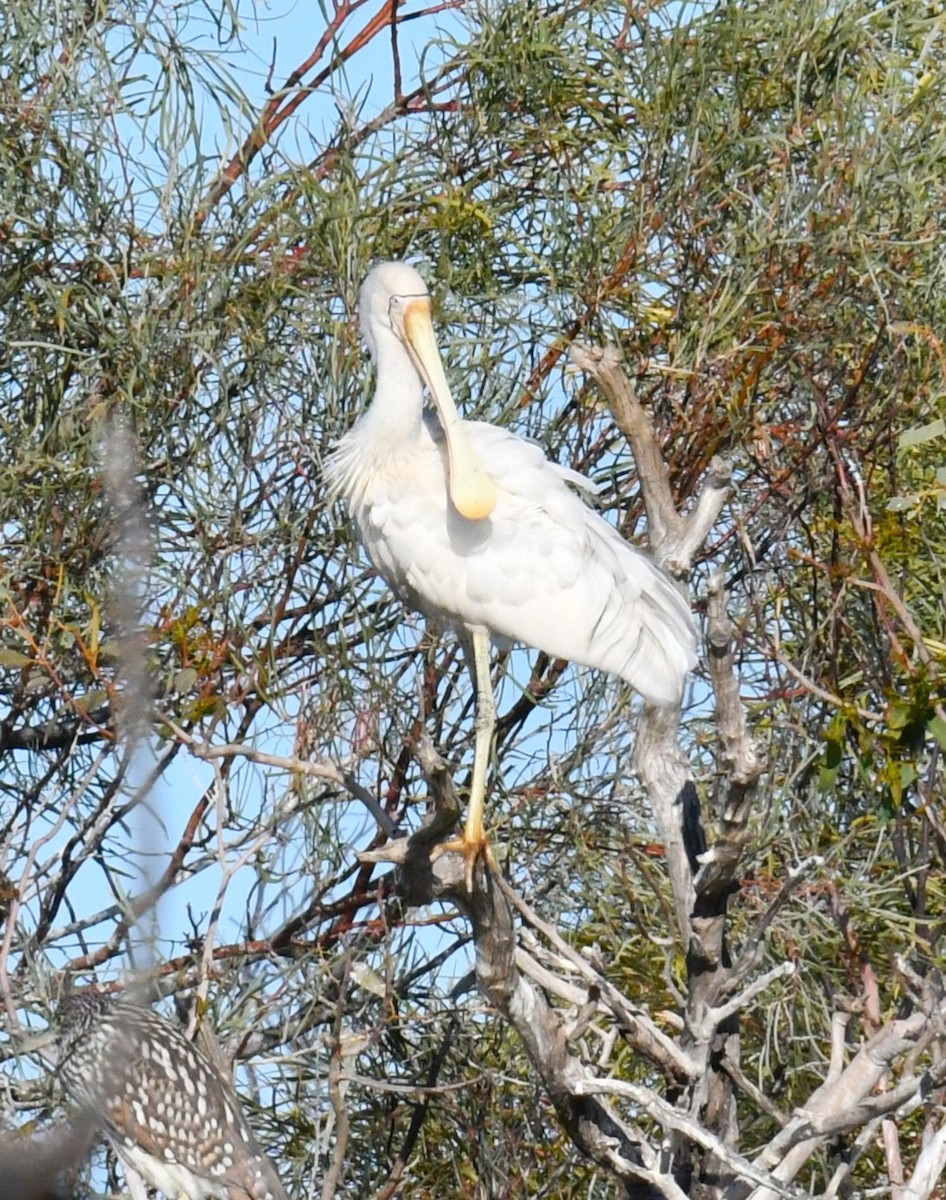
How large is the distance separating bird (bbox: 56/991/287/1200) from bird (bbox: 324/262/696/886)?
1019 mm

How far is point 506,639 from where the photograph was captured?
4086mm

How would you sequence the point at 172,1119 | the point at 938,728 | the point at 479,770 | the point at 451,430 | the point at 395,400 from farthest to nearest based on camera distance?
the point at 172,1119 < the point at 395,400 < the point at 451,430 < the point at 479,770 < the point at 938,728

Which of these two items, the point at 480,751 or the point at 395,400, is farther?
the point at 395,400

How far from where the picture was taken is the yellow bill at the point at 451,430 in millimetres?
3848

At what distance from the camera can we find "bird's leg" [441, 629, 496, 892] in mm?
3207

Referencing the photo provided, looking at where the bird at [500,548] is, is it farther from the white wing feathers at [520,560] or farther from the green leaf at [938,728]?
the green leaf at [938,728]

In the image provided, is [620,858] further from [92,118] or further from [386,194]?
[92,118]

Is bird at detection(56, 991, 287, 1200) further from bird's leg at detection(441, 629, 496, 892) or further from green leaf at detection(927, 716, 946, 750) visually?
green leaf at detection(927, 716, 946, 750)

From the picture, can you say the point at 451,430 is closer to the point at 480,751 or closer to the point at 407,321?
the point at 407,321

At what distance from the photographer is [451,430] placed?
12.7 ft

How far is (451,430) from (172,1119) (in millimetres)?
1644

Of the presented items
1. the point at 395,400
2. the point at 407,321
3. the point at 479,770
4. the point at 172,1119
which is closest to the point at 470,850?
the point at 479,770

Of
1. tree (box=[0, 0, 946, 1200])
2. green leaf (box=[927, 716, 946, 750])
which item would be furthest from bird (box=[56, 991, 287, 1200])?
green leaf (box=[927, 716, 946, 750])

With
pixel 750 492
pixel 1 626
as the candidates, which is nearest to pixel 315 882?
pixel 1 626
